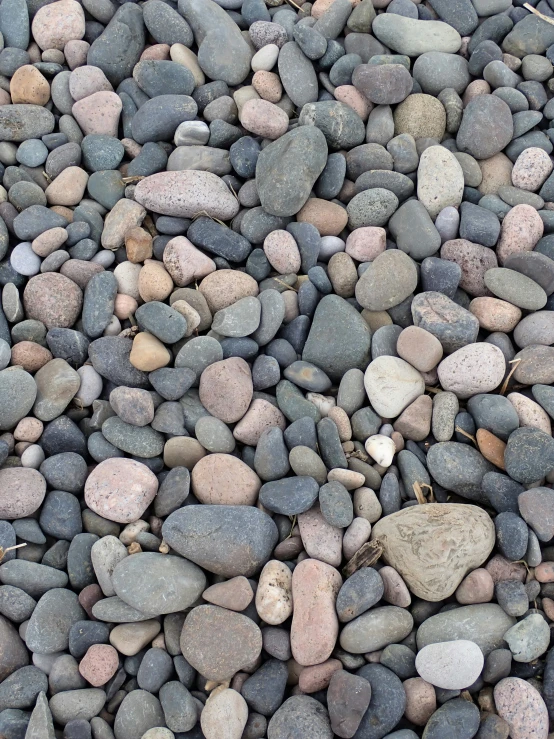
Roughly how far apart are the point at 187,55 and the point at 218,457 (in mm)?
1712

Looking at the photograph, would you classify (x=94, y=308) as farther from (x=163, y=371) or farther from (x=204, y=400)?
(x=204, y=400)

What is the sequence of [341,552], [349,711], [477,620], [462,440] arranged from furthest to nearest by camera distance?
[462,440] → [341,552] → [477,620] → [349,711]

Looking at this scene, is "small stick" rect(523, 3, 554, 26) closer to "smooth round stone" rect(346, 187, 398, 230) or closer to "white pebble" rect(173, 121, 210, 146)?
"smooth round stone" rect(346, 187, 398, 230)

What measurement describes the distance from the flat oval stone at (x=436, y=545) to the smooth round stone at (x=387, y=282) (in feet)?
2.42

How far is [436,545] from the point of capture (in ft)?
5.90

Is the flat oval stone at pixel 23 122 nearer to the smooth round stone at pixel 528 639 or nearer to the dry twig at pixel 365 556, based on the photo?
the dry twig at pixel 365 556

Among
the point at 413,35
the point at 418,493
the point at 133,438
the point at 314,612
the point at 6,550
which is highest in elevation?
the point at 413,35

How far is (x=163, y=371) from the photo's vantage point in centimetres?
212

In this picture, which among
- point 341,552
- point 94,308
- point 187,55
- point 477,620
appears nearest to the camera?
point 477,620

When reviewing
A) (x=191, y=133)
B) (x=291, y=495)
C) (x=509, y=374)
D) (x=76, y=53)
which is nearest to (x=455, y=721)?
(x=291, y=495)

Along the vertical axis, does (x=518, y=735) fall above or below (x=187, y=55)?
below

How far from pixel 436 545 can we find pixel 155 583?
2.59 ft

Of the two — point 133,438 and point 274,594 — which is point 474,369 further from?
point 133,438

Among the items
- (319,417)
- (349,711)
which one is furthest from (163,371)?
(349,711)
